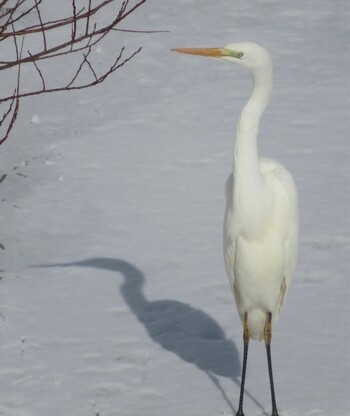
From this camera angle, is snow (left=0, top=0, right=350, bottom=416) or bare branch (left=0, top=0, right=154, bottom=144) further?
snow (left=0, top=0, right=350, bottom=416)

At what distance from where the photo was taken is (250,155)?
5250mm

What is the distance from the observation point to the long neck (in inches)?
207

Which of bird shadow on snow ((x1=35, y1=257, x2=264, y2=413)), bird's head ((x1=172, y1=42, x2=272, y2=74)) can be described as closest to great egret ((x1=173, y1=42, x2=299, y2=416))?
bird's head ((x1=172, y1=42, x2=272, y2=74))

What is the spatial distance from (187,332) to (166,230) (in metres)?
1.64

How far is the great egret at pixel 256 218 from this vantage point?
17.4 feet

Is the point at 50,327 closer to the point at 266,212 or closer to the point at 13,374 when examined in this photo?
the point at 13,374

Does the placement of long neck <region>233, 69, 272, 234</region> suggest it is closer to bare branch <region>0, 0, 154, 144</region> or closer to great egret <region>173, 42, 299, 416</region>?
great egret <region>173, 42, 299, 416</region>

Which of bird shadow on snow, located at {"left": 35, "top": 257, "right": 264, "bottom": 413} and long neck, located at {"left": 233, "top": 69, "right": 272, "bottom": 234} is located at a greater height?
long neck, located at {"left": 233, "top": 69, "right": 272, "bottom": 234}

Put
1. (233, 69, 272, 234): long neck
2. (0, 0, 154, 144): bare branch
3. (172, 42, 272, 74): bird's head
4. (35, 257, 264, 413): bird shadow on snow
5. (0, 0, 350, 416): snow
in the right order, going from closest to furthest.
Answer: (0, 0, 154, 144): bare branch, (233, 69, 272, 234): long neck, (172, 42, 272, 74): bird's head, (0, 0, 350, 416): snow, (35, 257, 264, 413): bird shadow on snow

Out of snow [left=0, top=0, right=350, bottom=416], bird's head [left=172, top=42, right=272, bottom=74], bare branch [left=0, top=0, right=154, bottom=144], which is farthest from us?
snow [left=0, top=0, right=350, bottom=416]

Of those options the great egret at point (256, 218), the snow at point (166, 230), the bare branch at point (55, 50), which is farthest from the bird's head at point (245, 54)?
the snow at point (166, 230)

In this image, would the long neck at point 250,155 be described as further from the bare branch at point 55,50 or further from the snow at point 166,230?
the snow at point 166,230

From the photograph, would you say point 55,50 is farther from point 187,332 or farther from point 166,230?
point 166,230

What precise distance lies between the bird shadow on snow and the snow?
0.04ft
